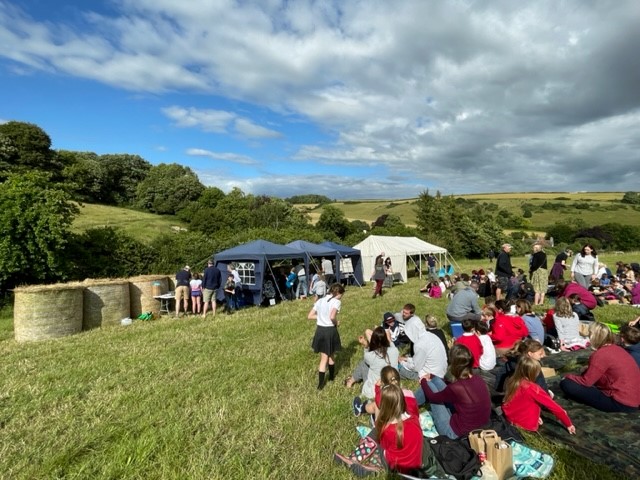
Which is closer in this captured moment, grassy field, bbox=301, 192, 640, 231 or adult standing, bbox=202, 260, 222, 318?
adult standing, bbox=202, 260, 222, 318

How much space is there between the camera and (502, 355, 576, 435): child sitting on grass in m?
4.03

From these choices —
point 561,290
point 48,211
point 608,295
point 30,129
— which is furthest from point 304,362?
point 30,129

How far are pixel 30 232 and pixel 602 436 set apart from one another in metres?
13.9

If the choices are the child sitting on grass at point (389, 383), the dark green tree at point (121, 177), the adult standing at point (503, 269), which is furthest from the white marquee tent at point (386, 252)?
the dark green tree at point (121, 177)

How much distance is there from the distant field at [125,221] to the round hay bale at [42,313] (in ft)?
72.4

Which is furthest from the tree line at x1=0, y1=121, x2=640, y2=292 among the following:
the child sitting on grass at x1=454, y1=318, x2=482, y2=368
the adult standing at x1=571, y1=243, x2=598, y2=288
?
the adult standing at x1=571, y1=243, x2=598, y2=288

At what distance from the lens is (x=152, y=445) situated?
3672mm

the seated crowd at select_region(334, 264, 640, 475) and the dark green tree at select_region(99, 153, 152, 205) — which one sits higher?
the dark green tree at select_region(99, 153, 152, 205)

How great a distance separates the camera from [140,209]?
156ft

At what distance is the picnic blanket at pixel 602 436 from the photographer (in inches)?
132

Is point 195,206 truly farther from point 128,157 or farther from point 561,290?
point 561,290

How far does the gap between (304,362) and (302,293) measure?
8487 millimetres

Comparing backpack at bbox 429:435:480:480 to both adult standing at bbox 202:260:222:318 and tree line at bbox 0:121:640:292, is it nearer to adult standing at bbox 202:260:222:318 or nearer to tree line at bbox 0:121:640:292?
adult standing at bbox 202:260:222:318

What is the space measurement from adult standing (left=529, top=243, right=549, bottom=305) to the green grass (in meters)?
6.15
